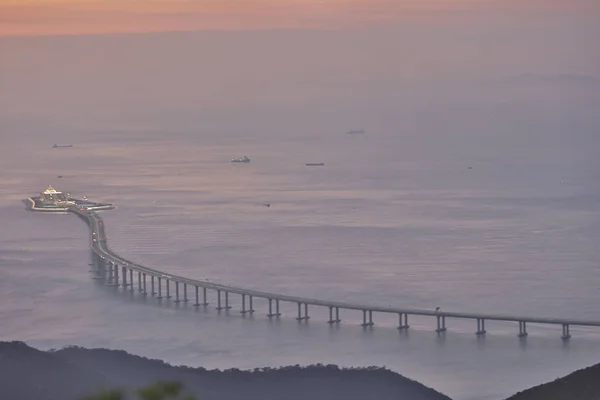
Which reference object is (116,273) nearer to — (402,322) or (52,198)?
(402,322)

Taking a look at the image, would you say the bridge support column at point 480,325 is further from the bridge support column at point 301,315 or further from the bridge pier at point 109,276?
the bridge pier at point 109,276

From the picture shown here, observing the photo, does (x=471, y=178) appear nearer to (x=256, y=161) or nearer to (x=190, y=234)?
(x=256, y=161)

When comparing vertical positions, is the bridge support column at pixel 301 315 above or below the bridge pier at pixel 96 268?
below

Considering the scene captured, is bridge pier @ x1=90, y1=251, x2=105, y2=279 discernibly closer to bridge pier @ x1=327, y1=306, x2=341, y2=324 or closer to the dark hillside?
bridge pier @ x1=327, y1=306, x2=341, y2=324

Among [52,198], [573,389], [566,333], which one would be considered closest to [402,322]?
[566,333]

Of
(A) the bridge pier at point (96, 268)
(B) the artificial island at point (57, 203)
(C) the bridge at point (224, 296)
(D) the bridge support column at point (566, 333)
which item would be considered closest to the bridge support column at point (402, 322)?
(C) the bridge at point (224, 296)

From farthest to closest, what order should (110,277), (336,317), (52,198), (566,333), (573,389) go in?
(52,198)
(110,277)
(336,317)
(566,333)
(573,389)

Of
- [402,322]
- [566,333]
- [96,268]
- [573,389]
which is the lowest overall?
[573,389]
